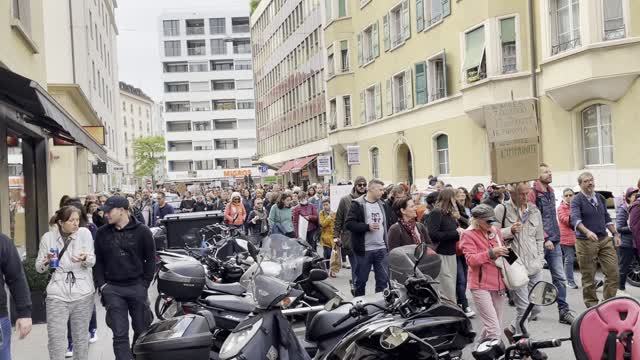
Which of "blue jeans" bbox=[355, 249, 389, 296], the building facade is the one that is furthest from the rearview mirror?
the building facade

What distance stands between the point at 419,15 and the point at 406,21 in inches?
60.2

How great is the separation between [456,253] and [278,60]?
5674 cm

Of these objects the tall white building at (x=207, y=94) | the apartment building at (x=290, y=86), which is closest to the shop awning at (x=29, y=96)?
the apartment building at (x=290, y=86)

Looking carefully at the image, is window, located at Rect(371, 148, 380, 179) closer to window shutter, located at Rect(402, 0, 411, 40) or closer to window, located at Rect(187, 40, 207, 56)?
window shutter, located at Rect(402, 0, 411, 40)

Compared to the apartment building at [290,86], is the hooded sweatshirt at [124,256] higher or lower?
lower

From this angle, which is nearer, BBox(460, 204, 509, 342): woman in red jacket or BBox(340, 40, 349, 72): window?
BBox(460, 204, 509, 342): woman in red jacket

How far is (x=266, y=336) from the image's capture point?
521cm

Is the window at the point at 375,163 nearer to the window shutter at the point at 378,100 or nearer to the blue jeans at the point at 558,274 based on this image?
the window shutter at the point at 378,100

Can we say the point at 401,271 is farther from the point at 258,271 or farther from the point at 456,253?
the point at 456,253

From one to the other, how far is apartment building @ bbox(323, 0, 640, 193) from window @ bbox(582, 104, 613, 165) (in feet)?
0.09

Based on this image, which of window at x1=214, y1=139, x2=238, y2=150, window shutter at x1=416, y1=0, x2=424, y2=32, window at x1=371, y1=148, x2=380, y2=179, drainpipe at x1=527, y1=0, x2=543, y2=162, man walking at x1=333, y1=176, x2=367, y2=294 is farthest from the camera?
window at x1=214, y1=139, x2=238, y2=150

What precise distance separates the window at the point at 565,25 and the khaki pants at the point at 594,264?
1102cm

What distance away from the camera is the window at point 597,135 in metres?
18.6

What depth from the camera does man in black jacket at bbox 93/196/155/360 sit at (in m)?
6.86
